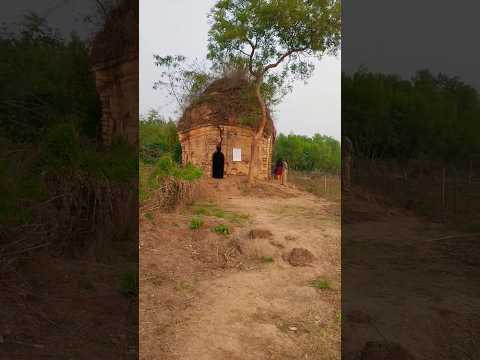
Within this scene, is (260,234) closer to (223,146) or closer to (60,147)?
(60,147)

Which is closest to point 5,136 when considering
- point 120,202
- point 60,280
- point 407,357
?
point 120,202

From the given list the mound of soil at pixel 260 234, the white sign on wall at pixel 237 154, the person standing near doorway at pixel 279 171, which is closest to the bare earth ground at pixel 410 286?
the mound of soil at pixel 260 234

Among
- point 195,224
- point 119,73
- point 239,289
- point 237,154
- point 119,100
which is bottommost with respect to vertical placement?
point 239,289

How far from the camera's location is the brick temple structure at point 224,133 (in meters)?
12.0

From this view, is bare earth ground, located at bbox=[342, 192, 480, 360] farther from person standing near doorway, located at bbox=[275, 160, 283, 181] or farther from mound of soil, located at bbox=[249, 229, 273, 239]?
person standing near doorway, located at bbox=[275, 160, 283, 181]

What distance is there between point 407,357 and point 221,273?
10.6 feet

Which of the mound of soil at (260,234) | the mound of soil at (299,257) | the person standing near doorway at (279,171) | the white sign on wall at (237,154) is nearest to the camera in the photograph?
the mound of soil at (299,257)

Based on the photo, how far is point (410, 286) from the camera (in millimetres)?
4102

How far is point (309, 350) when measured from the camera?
3539 mm

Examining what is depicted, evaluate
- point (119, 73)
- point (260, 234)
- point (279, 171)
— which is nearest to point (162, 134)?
point (279, 171)

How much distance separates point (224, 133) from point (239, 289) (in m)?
7.52

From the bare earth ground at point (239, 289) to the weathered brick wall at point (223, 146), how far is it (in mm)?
2875

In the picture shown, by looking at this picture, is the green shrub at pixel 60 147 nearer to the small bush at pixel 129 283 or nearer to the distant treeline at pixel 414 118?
the small bush at pixel 129 283

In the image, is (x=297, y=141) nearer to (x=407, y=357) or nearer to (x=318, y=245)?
(x=318, y=245)
